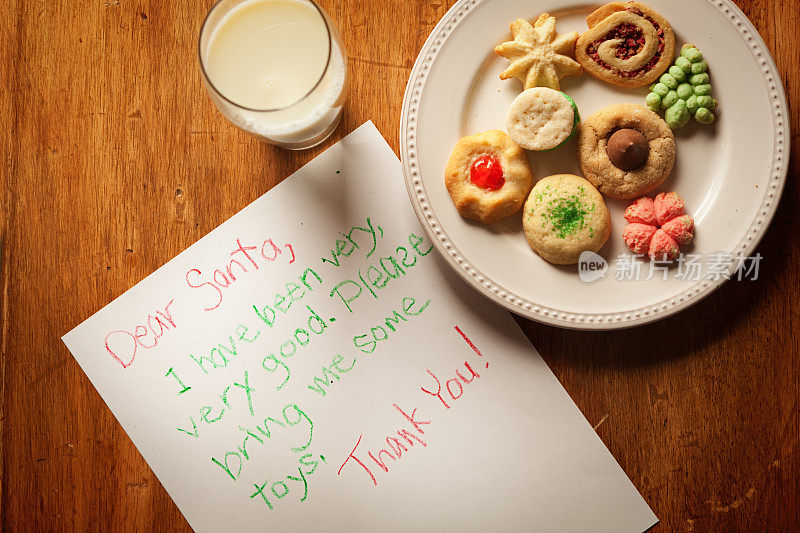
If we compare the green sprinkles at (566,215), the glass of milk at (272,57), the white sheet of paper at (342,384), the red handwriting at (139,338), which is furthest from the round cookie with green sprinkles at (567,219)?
the red handwriting at (139,338)

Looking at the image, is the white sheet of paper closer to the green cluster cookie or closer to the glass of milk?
the glass of milk

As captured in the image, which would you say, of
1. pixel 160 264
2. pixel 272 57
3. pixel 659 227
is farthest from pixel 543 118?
pixel 160 264

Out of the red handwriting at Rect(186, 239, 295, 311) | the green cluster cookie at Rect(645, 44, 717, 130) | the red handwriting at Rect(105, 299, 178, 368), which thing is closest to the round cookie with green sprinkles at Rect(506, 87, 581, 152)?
the green cluster cookie at Rect(645, 44, 717, 130)

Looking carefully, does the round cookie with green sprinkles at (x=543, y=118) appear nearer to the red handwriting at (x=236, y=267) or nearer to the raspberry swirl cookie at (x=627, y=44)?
the raspberry swirl cookie at (x=627, y=44)

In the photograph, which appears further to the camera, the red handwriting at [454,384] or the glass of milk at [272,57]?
the red handwriting at [454,384]

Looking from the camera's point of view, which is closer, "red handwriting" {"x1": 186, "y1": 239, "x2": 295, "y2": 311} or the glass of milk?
the glass of milk

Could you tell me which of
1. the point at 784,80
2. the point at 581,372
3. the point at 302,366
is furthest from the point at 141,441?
the point at 784,80

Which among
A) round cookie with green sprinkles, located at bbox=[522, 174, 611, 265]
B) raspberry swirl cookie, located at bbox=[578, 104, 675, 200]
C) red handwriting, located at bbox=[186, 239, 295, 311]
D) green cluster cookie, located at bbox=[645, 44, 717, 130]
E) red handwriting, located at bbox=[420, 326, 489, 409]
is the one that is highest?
green cluster cookie, located at bbox=[645, 44, 717, 130]

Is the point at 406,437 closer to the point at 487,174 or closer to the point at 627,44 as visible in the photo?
the point at 487,174
